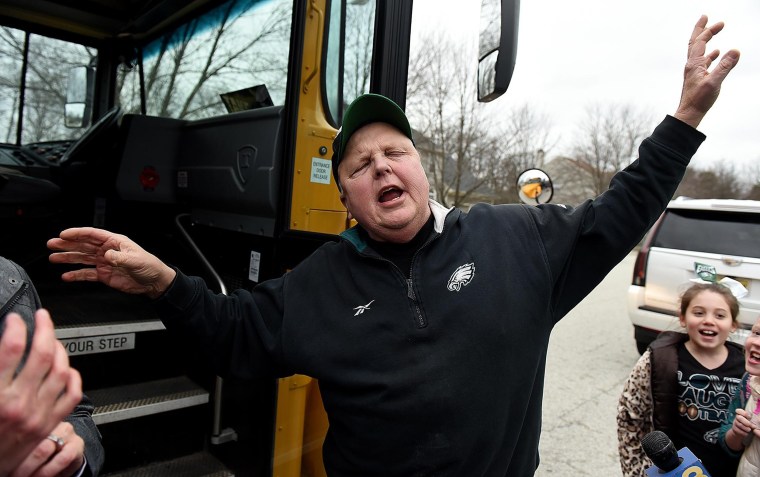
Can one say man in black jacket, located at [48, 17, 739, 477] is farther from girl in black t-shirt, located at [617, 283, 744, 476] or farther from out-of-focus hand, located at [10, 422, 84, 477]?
girl in black t-shirt, located at [617, 283, 744, 476]

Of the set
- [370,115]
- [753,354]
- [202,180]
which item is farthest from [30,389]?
[753,354]

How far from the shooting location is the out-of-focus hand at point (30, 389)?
2.35 feet

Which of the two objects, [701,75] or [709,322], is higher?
[701,75]

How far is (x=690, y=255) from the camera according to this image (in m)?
5.26

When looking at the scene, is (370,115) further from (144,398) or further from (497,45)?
(144,398)

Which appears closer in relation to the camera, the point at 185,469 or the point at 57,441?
the point at 57,441

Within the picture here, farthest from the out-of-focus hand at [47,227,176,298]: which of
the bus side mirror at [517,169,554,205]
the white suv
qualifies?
the white suv

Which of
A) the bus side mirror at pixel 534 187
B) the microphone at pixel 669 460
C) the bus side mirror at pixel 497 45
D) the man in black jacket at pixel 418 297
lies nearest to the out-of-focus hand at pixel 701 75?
the man in black jacket at pixel 418 297

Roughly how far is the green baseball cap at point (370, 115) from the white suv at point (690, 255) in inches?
167

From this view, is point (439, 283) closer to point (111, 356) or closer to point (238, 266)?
point (238, 266)

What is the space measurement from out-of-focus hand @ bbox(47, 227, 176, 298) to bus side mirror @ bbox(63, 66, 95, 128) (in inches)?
117

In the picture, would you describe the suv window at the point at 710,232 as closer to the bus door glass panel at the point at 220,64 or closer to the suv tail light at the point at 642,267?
the suv tail light at the point at 642,267

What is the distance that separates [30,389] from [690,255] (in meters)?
5.78

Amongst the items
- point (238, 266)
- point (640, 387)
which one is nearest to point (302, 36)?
point (238, 266)
